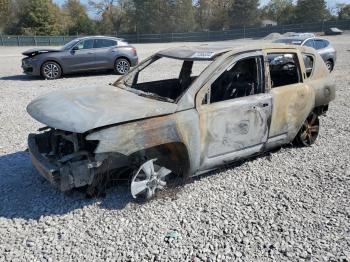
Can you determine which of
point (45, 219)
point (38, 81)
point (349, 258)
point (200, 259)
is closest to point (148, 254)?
point (200, 259)

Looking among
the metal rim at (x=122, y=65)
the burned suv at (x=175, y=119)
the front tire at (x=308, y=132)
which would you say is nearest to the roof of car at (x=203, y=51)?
the burned suv at (x=175, y=119)

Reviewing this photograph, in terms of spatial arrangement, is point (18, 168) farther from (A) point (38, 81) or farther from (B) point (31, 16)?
(B) point (31, 16)

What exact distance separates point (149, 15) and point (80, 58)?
5291cm

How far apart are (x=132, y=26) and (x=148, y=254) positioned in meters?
68.7

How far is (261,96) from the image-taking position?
496 centimetres

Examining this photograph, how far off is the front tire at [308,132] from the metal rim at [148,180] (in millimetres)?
2732

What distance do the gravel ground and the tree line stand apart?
2092 inches

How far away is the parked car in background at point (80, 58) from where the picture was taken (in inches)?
539

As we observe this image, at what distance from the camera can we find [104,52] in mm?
14859

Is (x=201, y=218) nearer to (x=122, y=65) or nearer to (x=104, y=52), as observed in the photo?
(x=104, y=52)

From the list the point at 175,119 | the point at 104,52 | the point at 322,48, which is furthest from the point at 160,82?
the point at 322,48

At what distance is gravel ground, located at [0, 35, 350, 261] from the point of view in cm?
346

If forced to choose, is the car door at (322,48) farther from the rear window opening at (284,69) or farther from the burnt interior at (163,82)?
the burnt interior at (163,82)

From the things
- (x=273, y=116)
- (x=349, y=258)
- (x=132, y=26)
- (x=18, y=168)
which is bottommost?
(x=349, y=258)
